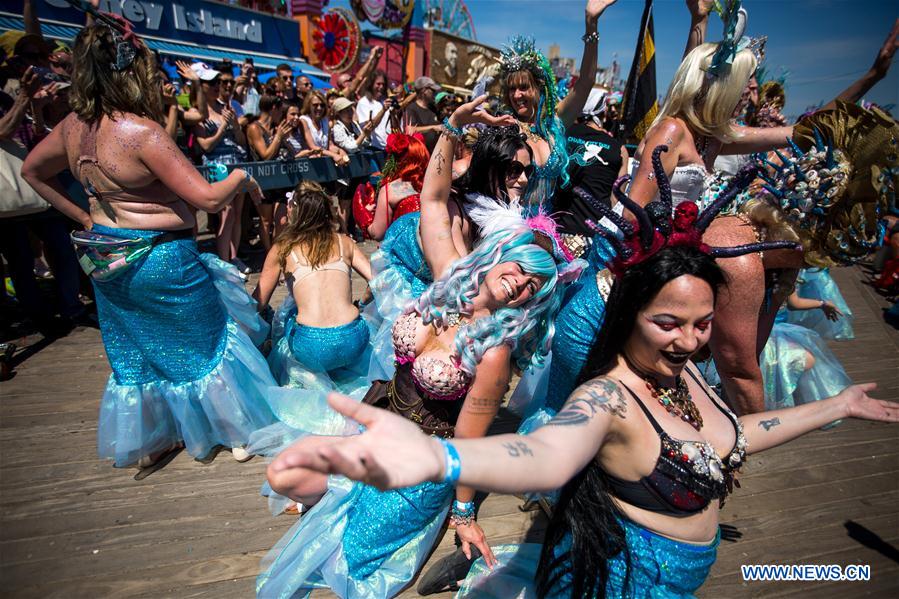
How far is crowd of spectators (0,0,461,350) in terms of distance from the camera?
4023mm

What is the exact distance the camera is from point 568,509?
1608 millimetres

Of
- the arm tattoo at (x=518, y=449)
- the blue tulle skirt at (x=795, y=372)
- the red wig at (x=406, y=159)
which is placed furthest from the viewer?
the red wig at (x=406, y=159)

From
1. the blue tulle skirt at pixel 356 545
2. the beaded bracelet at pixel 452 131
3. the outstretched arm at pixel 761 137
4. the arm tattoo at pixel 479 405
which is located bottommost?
the blue tulle skirt at pixel 356 545

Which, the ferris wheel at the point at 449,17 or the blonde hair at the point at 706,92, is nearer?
the blonde hair at the point at 706,92

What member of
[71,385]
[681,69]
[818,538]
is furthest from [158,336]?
[818,538]

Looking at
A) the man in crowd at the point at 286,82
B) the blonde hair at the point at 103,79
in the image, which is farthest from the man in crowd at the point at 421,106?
the blonde hair at the point at 103,79

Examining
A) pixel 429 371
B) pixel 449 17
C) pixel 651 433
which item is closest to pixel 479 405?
pixel 429 371

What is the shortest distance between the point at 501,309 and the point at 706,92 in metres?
1.46

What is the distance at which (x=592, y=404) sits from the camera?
54.6 inches

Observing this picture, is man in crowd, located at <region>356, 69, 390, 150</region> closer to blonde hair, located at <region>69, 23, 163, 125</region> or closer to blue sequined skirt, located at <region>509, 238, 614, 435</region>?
blonde hair, located at <region>69, 23, 163, 125</region>

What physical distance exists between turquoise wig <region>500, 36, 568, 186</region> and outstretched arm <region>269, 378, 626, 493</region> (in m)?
2.19

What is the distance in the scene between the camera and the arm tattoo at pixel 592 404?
1314 millimetres

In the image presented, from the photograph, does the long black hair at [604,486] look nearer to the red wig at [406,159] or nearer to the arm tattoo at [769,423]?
the arm tattoo at [769,423]

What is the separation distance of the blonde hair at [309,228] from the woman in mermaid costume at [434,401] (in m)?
1.36
